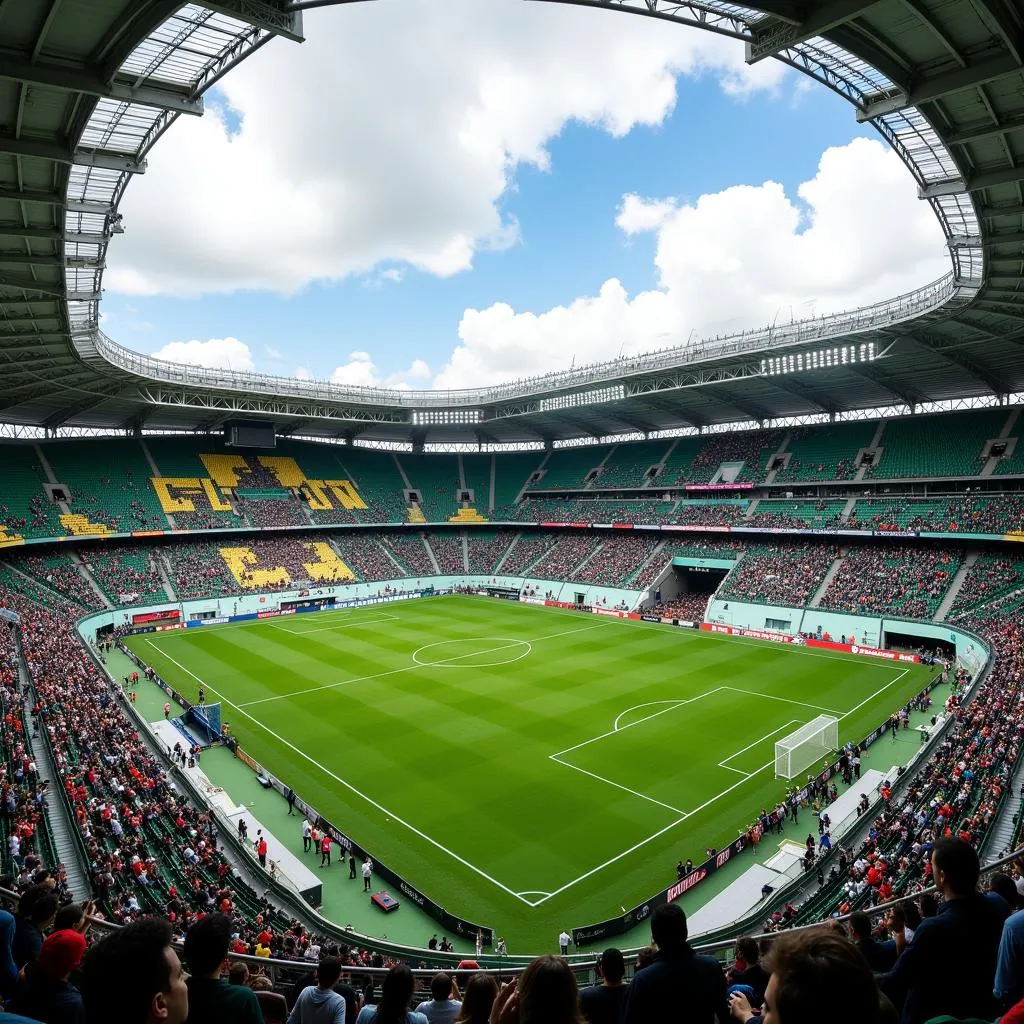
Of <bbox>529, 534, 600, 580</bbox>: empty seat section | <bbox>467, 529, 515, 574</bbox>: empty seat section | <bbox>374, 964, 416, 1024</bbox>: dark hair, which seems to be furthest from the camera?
<bbox>467, 529, 515, 574</bbox>: empty seat section

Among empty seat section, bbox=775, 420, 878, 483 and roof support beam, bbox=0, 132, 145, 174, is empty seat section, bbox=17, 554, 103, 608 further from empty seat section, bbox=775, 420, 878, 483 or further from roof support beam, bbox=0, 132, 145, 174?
empty seat section, bbox=775, 420, 878, 483

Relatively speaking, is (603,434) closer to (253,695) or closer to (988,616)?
(988,616)

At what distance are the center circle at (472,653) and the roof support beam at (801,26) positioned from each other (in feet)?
107

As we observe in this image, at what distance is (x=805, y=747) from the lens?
87.4ft

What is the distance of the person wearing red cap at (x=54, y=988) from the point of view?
3742 mm

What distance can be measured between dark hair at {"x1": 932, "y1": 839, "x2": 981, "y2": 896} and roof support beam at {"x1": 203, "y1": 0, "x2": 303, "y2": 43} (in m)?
18.3

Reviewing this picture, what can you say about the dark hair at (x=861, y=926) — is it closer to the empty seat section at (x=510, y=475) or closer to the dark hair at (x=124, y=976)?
the dark hair at (x=124, y=976)

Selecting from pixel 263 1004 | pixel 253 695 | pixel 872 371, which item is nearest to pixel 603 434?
pixel 872 371

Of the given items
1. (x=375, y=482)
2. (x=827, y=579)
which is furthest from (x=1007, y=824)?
(x=375, y=482)

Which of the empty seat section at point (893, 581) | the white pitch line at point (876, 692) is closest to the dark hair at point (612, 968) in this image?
the white pitch line at point (876, 692)

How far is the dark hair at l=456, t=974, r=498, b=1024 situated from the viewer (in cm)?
454

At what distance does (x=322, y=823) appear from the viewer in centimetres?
2228

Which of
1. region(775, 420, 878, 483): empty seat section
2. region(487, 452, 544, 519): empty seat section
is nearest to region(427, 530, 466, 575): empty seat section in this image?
region(487, 452, 544, 519): empty seat section

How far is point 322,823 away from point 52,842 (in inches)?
291
